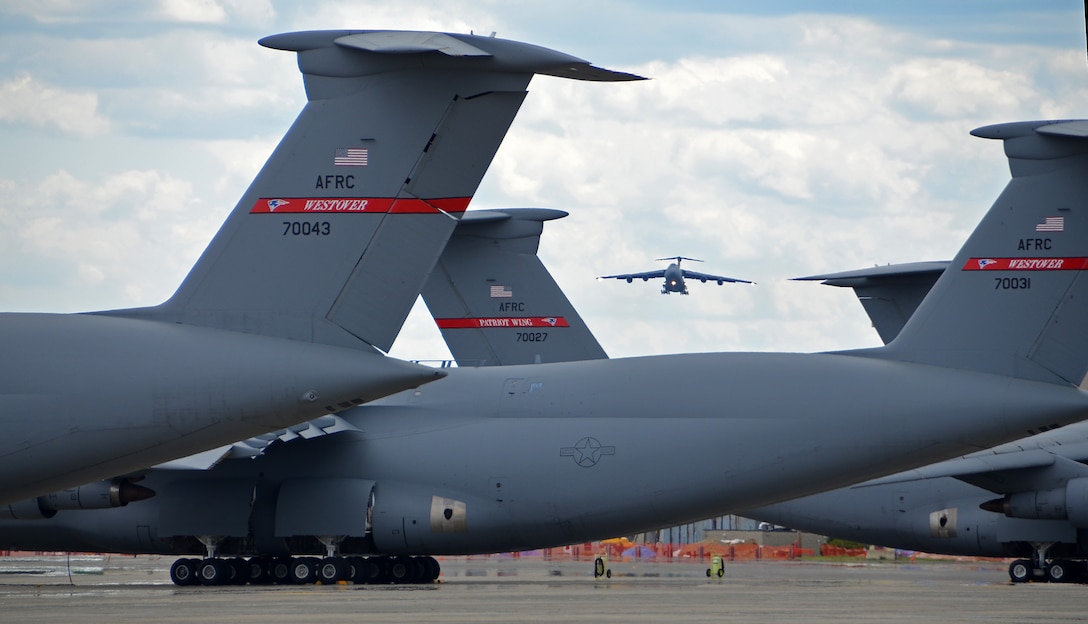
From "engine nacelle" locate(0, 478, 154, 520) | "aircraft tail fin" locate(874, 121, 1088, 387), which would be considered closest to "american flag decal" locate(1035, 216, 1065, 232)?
"aircraft tail fin" locate(874, 121, 1088, 387)

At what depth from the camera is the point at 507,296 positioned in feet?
86.9

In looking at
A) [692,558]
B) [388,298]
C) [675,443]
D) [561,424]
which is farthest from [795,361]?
[692,558]

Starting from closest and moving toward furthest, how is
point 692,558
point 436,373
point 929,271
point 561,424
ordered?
point 436,373, point 561,424, point 929,271, point 692,558

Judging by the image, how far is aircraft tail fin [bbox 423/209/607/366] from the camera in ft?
86.7

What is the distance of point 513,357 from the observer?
26.7 metres

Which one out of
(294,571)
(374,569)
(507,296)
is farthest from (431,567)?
(507,296)

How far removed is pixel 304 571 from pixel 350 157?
14551mm

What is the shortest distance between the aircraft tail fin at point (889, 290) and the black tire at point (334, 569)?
1063 cm

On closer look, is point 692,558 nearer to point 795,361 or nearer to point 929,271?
point 929,271

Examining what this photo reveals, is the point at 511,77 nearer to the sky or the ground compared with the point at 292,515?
nearer to the sky

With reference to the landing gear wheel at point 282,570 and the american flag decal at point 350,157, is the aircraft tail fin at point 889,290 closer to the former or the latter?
the landing gear wheel at point 282,570

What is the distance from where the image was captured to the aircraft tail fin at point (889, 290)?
2655 centimetres

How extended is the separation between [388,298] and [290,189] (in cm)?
114

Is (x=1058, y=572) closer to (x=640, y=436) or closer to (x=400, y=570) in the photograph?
(x=640, y=436)
